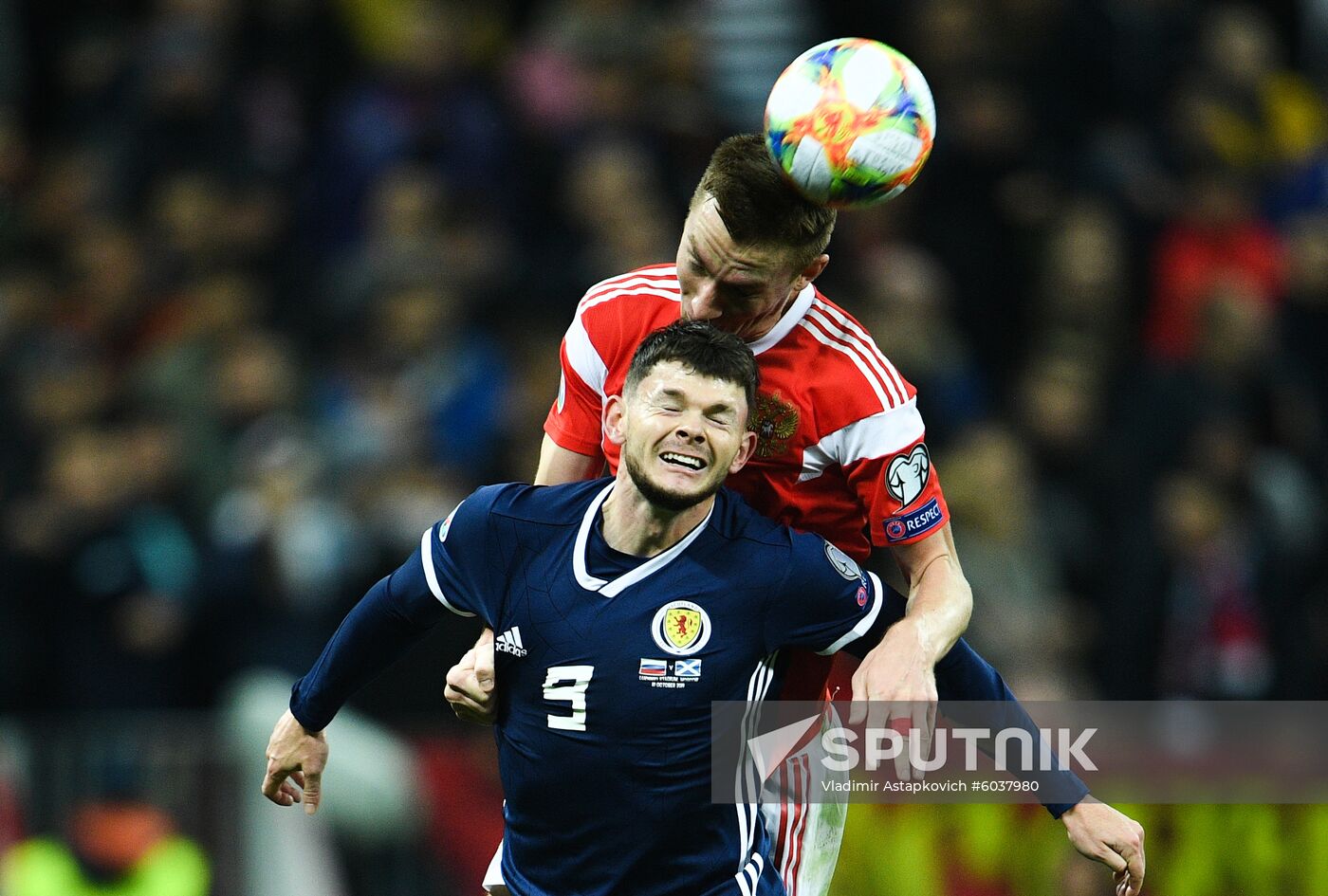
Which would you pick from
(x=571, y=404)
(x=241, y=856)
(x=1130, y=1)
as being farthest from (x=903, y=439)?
(x=1130, y=1)

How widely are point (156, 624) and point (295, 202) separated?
119 inches

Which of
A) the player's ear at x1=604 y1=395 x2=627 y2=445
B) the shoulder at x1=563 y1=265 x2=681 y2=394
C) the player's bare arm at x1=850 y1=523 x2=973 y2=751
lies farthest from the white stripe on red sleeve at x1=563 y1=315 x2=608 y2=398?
the player's bare arm at x1=850 y1=523 x2=973 y2=751

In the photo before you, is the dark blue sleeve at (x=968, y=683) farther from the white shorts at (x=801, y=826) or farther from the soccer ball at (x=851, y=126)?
the soccer ball at (x=851, y=126)

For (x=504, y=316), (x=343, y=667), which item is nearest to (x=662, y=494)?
(x=343, y=667)

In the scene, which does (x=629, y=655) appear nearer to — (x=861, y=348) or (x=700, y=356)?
(x=700, y=356)

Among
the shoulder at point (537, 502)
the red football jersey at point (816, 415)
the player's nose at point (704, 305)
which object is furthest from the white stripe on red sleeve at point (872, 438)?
the shoulder at point (537, 502)

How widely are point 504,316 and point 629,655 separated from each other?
220 inches

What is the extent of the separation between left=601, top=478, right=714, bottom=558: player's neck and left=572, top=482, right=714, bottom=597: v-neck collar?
1cm

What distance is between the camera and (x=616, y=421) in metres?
5.27

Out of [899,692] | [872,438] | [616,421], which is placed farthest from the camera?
[872,438]

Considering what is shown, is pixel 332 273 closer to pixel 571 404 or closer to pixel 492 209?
pixel 492 209

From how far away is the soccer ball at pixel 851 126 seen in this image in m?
Result: 5.01

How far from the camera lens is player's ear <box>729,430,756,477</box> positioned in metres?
5.12

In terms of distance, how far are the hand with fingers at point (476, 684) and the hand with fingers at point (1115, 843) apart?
1555mm
